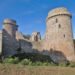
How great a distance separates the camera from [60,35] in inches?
1323

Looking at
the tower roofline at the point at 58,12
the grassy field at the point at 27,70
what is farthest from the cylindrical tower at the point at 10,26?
the grassy field at the point at 27,70

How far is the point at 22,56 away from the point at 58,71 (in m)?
13.3

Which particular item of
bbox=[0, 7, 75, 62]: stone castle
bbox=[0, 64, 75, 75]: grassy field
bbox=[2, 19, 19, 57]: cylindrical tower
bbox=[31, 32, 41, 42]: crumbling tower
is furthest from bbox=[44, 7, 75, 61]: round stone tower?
bbox=[0, 64, 75, 75]: grassy field

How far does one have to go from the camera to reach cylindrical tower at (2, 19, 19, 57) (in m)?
31.3

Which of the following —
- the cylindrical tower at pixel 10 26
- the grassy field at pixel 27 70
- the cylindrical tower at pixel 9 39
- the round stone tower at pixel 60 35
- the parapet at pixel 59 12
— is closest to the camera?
the grassy field at pixel 27 70

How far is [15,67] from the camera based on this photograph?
14609mm

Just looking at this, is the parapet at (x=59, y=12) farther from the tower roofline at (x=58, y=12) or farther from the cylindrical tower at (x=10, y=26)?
the cylindrical tower at (x=10, y=26)

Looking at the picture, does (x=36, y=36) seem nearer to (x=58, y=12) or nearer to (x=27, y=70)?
(x=58, y=12)

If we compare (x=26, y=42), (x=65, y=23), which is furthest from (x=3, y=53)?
(x=65, y=23)

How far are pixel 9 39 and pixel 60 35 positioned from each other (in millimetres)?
7362

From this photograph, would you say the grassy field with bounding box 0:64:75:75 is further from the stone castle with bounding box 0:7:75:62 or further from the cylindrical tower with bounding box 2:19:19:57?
the stone castle with bounding box 0:7:75:62

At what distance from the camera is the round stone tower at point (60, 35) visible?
3338 centimetres

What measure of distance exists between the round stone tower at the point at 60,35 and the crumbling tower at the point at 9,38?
17.4ft

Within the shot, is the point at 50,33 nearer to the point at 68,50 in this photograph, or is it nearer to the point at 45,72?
the point at 68,50
